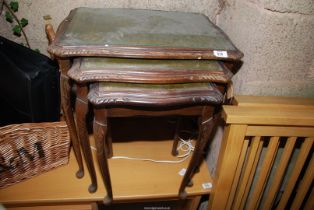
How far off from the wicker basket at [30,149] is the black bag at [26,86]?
0.30 feet

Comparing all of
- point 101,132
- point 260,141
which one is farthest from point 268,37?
point 101,132

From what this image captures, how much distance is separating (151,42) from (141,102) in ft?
0.61

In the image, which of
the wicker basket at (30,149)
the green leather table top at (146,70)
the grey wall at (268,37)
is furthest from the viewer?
the wicker basket at (30,149)

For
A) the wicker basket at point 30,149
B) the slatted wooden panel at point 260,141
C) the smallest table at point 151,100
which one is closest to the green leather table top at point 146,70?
the smallest table at point 151,100

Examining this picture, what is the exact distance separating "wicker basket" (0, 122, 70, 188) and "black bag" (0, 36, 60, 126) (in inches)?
3.6

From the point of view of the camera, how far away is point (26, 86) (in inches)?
38.3

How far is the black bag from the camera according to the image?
3.20 feet

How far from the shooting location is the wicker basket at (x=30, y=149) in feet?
3.14

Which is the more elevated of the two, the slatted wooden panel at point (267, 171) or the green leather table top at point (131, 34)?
the green leather table top at point (131, 34)

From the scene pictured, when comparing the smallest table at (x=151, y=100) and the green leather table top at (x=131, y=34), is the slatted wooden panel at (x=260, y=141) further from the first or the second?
the green leather table top at (x=131, y=34)

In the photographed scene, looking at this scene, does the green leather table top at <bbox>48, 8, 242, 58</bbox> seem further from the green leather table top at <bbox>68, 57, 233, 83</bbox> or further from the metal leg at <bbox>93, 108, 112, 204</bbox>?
the metal leg at <bbox>93, 108, 112, 204</bbox>

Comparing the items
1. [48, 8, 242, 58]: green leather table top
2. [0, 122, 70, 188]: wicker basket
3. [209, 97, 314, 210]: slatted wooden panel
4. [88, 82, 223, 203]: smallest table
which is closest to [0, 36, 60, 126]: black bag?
[0, 122, 70, 188]: wicker basket

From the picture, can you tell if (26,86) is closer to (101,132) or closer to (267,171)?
(101,132)

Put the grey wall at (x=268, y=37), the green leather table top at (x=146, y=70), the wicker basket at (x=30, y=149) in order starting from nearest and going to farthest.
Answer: the green leather table top at (x=146, y=70)
the grey wall at (x=268, y=37)
the wicker basket at (x=30, y=149)
